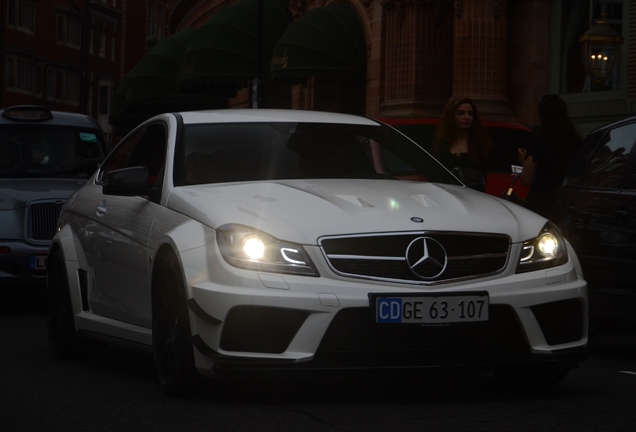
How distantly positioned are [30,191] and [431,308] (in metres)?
7.10

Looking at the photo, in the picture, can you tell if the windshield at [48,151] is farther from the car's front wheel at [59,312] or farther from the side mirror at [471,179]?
the side mirror at [471,179]

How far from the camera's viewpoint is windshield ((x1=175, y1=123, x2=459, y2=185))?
7.36 metres

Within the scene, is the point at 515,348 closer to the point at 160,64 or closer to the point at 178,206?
the point at 178,206

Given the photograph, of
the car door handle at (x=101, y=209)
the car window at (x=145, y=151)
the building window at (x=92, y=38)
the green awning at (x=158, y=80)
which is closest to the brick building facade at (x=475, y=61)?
the green awning at (x=158, y=80)

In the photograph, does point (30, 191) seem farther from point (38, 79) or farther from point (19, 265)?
point (38, 79)

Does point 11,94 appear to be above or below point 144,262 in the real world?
above

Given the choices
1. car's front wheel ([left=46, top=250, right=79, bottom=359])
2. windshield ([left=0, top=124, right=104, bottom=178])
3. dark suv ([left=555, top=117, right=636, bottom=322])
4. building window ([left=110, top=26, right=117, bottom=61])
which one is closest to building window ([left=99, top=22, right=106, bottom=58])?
building window ([left=110, top=26, right=117, bottom=61])

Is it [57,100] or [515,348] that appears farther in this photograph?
[57,100]

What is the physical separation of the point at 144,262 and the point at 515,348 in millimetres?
2006

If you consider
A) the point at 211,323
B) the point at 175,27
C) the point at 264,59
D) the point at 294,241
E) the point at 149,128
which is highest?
the point at 175,27

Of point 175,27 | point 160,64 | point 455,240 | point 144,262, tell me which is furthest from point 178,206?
point 175,27

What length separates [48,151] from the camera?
1364cm

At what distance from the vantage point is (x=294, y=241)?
614cm

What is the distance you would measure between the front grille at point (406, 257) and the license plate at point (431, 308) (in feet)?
0.32
